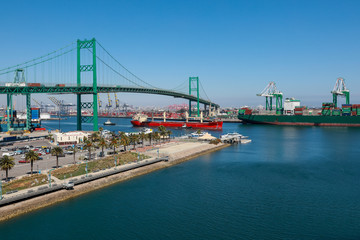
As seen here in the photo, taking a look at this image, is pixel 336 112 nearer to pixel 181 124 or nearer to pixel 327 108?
pixel 327 108

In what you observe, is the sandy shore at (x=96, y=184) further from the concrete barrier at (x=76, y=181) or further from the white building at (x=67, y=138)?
the white building at (x=67, y=138)

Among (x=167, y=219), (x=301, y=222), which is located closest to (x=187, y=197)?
(x=167, y=219)

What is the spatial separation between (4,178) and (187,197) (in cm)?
2027

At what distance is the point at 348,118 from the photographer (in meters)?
120

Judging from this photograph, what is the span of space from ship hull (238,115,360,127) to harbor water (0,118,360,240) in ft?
293

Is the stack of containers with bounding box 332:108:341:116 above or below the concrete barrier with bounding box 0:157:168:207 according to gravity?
above

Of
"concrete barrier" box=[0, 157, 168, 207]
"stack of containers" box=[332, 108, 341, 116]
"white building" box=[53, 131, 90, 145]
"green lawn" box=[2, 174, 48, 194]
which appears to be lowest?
"concrete barrier" box=[0, 157, 168, 207]

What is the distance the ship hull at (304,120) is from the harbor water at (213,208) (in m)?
89.4

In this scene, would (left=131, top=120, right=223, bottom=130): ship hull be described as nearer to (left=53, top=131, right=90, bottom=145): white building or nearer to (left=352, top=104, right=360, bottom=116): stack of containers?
(left=352, top=104, right=360, bottom=116): stack of containers

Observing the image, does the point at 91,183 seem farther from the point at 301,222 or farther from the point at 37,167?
the point at 301,222

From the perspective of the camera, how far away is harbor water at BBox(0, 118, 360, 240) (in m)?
22.1

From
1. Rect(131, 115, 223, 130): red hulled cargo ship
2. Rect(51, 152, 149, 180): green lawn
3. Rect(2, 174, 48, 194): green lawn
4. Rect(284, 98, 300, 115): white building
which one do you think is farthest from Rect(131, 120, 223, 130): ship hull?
Rect(2, 174, 48, 194): green lawn

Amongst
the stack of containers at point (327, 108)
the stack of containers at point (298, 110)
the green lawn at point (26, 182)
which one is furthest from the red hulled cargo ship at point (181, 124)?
the green lawn at point (26, 182)

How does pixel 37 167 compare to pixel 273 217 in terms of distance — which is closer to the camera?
pixel 273 217
